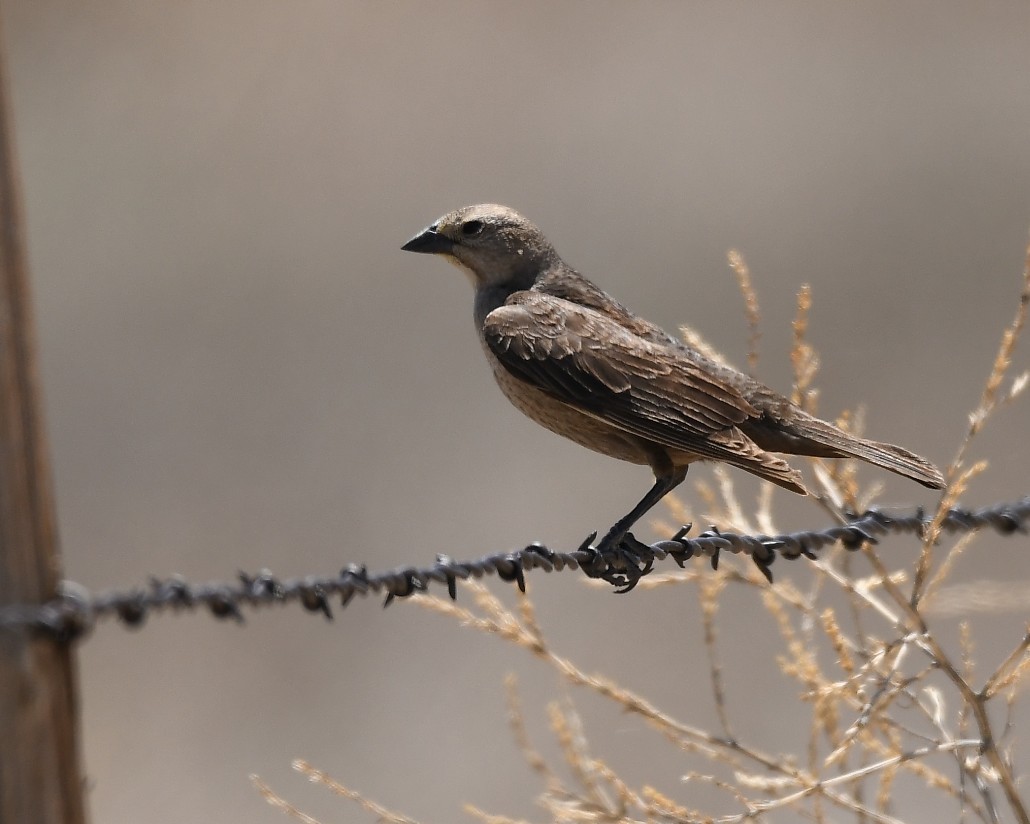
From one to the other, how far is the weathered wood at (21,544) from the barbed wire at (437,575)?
0.05 meters

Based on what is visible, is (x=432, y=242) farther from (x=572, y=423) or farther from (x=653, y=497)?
(x=653, y=497)

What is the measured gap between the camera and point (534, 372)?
5.04 m

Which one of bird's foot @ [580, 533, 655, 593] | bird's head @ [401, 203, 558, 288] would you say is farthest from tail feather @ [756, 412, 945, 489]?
bird's head @ [401, 203, 558, 288]

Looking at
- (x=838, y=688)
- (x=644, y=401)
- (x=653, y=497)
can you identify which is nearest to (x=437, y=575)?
(x=838, y=688)

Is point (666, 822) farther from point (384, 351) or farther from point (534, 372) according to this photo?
point (384, 351)

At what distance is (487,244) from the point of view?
593cm

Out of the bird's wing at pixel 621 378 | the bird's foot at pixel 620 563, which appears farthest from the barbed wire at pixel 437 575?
the bird's wing at pixel 621 378

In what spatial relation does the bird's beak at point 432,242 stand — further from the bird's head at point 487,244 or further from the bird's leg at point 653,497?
the bird's leg at point 653,497

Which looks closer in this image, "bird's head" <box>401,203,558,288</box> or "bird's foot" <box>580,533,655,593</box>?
"bird's foot" <box>580,533,655,593</box>

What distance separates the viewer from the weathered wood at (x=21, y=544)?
225 centimetres

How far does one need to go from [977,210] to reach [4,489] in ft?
50.8

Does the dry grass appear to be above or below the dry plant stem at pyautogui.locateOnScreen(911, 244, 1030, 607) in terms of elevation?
below

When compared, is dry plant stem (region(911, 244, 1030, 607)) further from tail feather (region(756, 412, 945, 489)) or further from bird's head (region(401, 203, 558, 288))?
bird's head (region(401, 203, 558, 288))

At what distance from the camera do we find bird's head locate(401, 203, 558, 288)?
591 cm
